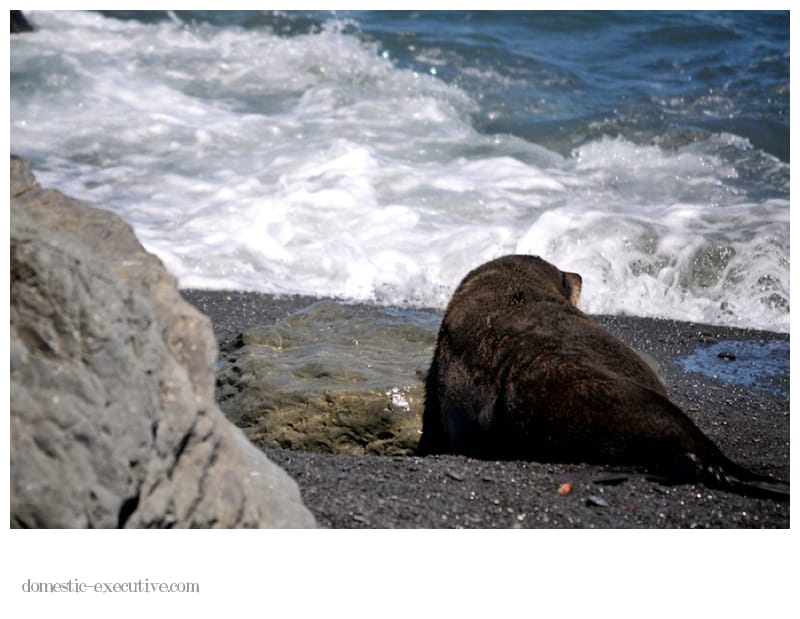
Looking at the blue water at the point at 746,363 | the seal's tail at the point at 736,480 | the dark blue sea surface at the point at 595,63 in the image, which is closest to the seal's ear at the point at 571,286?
the blue water at the point at 746,363

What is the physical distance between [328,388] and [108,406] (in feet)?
8.78

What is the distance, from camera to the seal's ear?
20.3ft

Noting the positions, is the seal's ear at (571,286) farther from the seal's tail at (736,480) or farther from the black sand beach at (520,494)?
the seal's tail at (736,480)

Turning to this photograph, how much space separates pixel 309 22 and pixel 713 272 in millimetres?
10430

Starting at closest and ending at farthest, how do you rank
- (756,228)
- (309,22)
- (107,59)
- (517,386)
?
1. (517,386)
2. (756,228)
3. (107,59)
4. (309,22)

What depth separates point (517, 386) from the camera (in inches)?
185

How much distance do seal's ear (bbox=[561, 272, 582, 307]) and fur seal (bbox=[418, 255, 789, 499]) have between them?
28 cm

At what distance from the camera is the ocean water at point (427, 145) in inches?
364

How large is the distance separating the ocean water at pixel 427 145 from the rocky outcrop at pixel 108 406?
5.73 m

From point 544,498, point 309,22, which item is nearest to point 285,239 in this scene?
point 544,498

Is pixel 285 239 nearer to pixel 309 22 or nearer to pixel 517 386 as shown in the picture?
pixel 517 386

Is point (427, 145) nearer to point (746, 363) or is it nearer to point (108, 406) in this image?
point (746, 363)

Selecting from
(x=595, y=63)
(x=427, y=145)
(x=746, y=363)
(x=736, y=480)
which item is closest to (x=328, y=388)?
(x=736, y=480)

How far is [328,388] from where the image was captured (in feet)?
17.1
